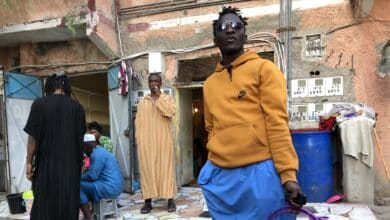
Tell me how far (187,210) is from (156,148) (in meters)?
0.92

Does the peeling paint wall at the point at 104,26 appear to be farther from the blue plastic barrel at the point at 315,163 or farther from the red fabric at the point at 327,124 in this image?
the red fabric at the point at 327,124

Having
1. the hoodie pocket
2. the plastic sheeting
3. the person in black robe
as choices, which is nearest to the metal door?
the plastic sheeting

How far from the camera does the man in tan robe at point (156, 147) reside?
5191 mm

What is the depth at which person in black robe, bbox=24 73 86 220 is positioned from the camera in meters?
3.45

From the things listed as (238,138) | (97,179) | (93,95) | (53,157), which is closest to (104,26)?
(97,179)

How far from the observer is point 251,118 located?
82.0 inches

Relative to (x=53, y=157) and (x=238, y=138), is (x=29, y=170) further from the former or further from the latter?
(x=238, y=138)

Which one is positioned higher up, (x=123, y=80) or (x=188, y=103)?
→ (x=123, y=80)

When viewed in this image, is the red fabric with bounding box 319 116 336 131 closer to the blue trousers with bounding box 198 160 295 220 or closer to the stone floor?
the stone floor

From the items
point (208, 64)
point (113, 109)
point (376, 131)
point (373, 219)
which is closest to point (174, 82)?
point (208, 64)

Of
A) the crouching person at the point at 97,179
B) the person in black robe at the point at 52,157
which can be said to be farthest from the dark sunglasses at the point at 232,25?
the crouching person at the point at 97,179

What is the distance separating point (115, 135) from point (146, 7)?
2.28 metres

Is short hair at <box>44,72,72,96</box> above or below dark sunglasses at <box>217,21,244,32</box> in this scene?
below

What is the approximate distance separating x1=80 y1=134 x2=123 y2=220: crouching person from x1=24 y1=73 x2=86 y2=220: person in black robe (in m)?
0.92
